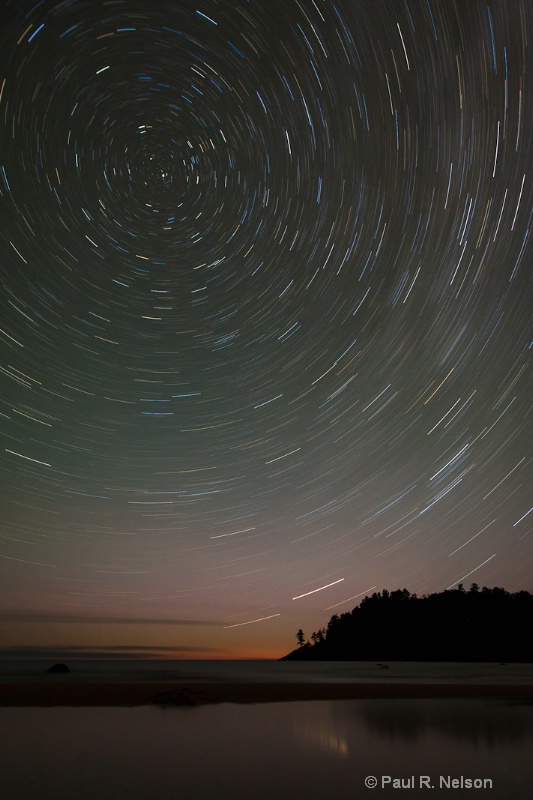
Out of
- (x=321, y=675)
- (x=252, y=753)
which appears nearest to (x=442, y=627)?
(x=321, y=675)

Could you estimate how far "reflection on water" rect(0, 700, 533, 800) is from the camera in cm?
902

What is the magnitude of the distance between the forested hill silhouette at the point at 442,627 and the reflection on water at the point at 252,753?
7600 centimetres

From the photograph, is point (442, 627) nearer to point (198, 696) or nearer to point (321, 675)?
point (321, 675)

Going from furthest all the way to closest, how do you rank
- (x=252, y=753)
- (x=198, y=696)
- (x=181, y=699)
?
1. (x=198, y=696)
2. (x=181, y=699)
3. (x=252, y=753)

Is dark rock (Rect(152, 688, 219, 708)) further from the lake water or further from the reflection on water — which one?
the lake water

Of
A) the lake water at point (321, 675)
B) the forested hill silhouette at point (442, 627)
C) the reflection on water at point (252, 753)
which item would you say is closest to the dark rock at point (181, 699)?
the reflection on water at point (252, 753)

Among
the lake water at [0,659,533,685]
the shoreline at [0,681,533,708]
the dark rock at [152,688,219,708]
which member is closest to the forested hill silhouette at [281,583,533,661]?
the lake water at [0,659,533,685]

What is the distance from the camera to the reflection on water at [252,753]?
902 cm

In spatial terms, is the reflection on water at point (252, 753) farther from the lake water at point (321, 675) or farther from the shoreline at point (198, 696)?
the lake water at point (321, 675)

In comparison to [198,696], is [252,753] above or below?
above

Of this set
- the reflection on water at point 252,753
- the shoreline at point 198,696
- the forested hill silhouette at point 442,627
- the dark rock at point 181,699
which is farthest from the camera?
the forested hill silhouette at point 442,627

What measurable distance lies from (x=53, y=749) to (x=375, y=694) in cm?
1714

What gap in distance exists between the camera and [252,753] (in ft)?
38.3

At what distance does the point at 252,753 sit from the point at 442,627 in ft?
293
